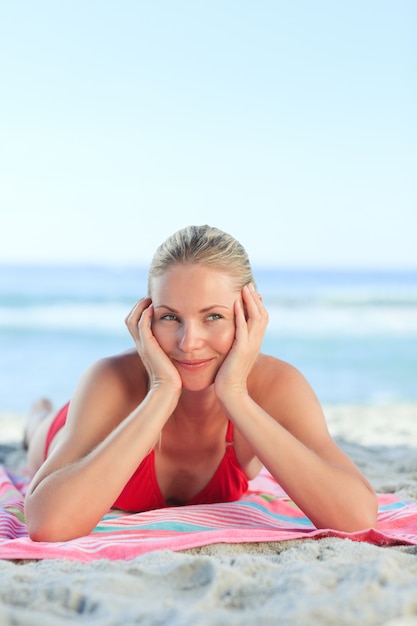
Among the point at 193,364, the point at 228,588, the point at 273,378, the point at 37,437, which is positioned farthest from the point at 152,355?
the point at 37,437

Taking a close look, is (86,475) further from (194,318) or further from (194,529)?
(194,318)

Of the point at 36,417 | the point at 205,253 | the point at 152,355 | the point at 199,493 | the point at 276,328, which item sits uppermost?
the point at 205,253

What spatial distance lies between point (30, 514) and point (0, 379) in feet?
26.2

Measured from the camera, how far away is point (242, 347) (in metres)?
2.60

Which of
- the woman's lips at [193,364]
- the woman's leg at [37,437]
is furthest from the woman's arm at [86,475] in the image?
the woman's leg at [37,437]

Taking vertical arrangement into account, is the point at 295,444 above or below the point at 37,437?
above

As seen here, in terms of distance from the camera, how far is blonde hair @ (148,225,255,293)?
8.52ft

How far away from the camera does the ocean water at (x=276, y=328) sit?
10078 mm

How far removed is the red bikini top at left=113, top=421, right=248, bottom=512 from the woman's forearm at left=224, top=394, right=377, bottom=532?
0.52 metres

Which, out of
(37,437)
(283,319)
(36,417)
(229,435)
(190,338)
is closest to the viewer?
(190,338)

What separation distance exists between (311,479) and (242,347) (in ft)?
1.82

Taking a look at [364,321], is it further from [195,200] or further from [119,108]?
[119,108]

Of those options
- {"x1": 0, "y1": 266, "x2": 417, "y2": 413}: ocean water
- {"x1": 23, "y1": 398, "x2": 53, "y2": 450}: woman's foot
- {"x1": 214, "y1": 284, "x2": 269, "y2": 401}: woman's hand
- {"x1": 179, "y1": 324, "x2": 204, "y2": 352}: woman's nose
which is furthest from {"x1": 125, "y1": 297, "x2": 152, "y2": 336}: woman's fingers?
{"x1": 0, "y1": 266, "x2": 417, "y2": 413}: ocean water

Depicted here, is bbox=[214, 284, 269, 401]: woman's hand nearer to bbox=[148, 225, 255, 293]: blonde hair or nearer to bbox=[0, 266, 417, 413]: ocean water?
bbox=[148, 225, 255, 293]: blonde hair
